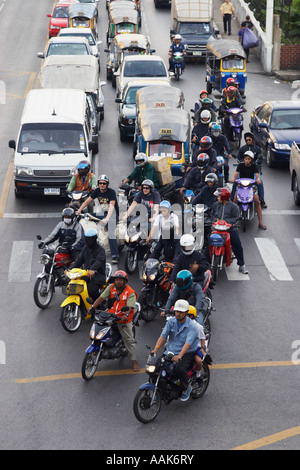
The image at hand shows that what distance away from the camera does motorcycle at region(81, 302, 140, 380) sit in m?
12.2

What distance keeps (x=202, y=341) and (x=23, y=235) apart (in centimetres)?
827

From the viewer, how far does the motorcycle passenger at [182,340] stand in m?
11.0

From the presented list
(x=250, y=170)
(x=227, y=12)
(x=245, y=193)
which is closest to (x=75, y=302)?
(x=245, y=193)

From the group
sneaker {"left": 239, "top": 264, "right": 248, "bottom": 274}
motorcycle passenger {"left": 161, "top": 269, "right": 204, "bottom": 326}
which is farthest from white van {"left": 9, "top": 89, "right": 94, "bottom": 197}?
motorcycle passenger {"left": 161, "top": 269, "right": 204, "bottom": 326}

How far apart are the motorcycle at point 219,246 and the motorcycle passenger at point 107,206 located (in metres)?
2.00

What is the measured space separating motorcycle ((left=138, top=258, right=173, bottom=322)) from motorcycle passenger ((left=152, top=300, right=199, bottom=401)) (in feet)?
9.71

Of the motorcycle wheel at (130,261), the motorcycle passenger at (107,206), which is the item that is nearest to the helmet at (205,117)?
the motorcycle passenger at (107,206)

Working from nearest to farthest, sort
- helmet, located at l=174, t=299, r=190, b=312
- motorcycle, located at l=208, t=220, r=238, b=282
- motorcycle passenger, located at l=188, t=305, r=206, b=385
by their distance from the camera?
helmet, located at l=174, t=299, r=190, b=312, motorcycle passenger, located at l=188, t=305, r=206, b=385, motorcycle, located at l=208, t=220, r=238, b=282

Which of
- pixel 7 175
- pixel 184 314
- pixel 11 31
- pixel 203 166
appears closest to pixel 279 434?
pixel 184 314

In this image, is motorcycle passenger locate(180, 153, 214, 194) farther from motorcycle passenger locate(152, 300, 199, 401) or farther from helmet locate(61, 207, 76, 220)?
motorcycle passenger locate(152, 300, 199, 401)

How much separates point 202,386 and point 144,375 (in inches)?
44.6

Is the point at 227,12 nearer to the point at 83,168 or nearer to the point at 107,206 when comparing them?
the point at 83,168

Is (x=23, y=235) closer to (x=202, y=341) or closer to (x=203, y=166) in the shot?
(x=203, y=166)

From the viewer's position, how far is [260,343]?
13680 mm
